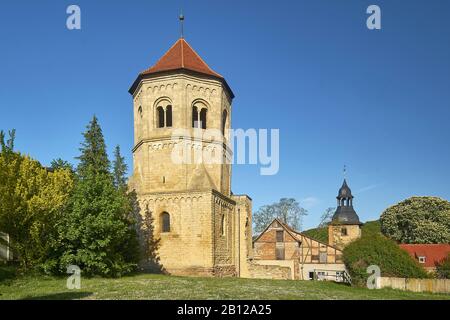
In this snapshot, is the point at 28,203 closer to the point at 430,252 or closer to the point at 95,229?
the point at 95,229

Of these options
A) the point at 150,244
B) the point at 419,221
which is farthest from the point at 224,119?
the point at 419,221

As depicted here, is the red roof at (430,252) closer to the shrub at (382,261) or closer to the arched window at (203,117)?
the shrub at (382,261)

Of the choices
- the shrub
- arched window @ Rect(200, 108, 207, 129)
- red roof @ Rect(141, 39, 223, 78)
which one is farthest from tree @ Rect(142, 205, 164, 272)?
the shrub

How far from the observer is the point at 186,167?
1057 inches

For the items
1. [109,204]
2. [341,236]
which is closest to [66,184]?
[109,204]

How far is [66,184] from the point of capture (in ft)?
70.1

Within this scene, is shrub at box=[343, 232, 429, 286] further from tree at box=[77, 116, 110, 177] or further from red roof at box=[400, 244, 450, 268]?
red roof at box=[400, 244, 450, 268]

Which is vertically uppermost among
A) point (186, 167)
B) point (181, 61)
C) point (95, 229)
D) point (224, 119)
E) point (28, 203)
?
point (181, 61)

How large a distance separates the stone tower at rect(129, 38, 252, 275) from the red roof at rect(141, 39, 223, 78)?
0.29 ft

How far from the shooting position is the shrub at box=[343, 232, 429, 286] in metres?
24.3

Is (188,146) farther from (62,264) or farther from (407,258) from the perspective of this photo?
(407,258)

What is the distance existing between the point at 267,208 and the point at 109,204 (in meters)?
47.7

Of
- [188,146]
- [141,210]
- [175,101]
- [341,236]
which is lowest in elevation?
[341,236]

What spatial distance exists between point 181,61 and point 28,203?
1378 centimetres
